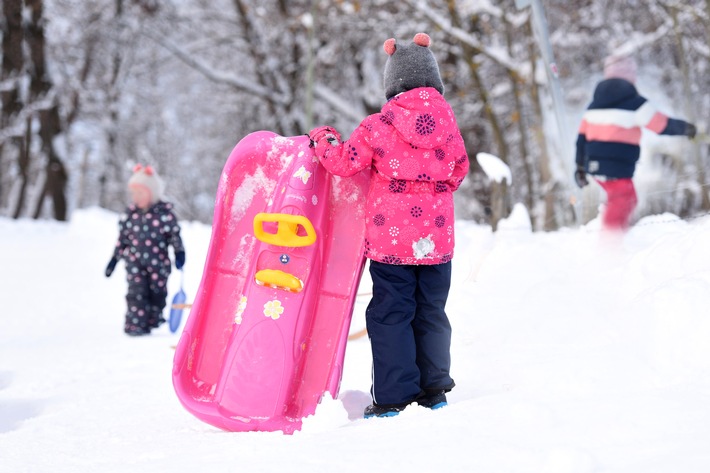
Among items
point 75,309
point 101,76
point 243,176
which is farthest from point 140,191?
point 101,76

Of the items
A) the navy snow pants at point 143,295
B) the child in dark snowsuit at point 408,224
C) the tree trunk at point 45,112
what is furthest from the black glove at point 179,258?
the tree trunk at point 45,112

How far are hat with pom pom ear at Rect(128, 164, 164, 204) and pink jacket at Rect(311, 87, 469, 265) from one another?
3.40 metres

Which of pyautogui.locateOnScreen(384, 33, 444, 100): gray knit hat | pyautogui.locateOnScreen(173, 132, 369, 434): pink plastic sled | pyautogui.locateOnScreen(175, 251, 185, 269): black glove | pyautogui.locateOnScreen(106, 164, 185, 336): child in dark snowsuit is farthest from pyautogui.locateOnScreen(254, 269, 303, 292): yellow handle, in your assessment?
pyautogui.locateOnScreen(106, 164, 185, 336): child in dark snowsuit

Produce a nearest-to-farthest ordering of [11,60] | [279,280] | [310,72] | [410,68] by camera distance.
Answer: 1. [410,68]
2. [279,280]
3. [310,72]
4. [11,60]

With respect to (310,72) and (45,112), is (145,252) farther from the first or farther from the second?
(45,112)

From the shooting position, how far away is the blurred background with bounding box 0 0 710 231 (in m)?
12.7

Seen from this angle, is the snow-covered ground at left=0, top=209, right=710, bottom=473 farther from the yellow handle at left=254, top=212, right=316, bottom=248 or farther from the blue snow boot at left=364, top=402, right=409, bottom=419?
the yellow handle at left=254, top=212, right=316, bottom=248

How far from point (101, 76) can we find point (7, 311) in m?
17.4

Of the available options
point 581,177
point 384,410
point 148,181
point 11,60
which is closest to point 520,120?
point 581,177

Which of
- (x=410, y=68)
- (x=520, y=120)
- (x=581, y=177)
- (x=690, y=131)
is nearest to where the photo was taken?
(x=410, y=68)

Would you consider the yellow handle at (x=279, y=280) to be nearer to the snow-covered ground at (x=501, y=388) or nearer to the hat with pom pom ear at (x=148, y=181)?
the snow-covered ground at (x=501, y=388)

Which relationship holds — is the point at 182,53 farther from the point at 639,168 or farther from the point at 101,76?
the point at 639,168

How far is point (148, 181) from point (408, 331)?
3.70m

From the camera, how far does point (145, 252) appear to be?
5824 millimetres
